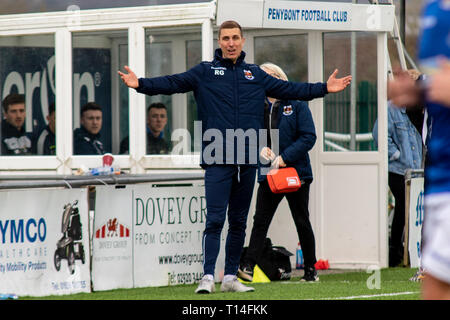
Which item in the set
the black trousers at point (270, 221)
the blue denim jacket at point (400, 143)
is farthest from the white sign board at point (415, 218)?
the black trousers at point (270, 221)

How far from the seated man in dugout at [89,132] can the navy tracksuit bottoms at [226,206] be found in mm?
3276

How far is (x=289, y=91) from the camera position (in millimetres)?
8523

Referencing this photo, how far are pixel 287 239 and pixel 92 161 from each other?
2526 mm

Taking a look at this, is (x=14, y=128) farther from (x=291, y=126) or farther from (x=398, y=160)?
(x=398, y=160)

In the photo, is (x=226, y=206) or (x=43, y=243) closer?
(x=226, y=206)

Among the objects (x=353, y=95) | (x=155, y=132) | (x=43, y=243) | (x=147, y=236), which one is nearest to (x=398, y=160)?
(x=353, y=95)

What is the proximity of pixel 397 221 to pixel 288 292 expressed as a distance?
14.1 ft

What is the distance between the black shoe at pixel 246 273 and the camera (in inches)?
394

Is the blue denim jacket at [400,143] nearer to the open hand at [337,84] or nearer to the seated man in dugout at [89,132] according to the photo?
the seated man in dugout at [89,132]

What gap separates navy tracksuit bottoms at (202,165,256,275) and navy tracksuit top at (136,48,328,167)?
0.11 metres

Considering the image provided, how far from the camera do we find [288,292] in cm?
A: 858

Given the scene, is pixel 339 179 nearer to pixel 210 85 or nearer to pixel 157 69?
pixel 157 69

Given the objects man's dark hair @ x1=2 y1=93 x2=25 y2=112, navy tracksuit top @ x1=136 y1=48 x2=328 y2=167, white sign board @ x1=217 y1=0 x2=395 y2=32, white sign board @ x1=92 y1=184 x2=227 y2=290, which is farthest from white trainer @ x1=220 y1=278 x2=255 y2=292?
man's dark hair @ x1=2 y1=93 x2=25 y2=112

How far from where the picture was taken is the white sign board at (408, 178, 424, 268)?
1204 centimetres
